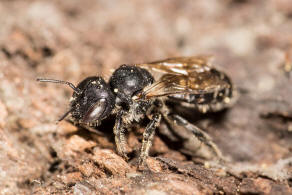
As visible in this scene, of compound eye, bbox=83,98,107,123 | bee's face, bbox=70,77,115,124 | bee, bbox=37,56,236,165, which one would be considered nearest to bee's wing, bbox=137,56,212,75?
bee, bbox=37,56,236,165

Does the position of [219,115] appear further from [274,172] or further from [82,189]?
[82,189]

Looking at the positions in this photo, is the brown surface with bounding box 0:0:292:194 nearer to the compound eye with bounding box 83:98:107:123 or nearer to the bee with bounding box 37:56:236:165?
the bee with bounding box 37:56:236:165

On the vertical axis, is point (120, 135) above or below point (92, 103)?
below

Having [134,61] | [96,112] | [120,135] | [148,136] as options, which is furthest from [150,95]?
[134,61]

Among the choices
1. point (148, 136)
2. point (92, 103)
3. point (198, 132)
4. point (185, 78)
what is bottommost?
point (198, 132)

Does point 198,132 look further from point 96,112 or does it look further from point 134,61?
point 134,61

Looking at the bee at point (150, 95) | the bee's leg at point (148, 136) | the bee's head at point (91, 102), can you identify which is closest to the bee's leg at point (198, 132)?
the bee at point (150, 95)

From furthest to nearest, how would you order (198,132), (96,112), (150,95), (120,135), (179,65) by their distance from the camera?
(179,65) < (198,132) < (150,95) < (120,135) < (96,112)
